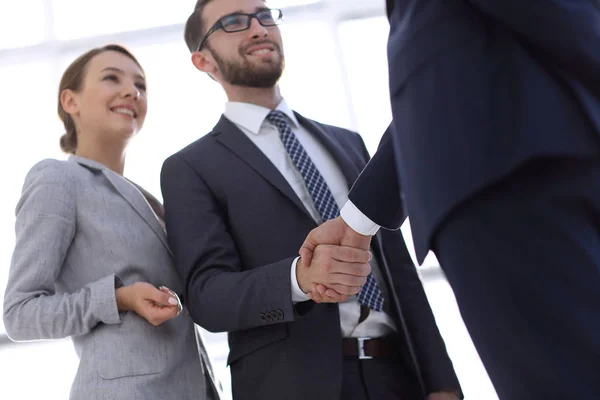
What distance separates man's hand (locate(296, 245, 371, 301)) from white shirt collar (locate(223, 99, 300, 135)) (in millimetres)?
638

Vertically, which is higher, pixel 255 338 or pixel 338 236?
pixel 338 236

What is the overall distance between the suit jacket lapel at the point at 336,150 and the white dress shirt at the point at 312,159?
0.05 ft

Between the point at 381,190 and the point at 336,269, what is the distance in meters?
0.34

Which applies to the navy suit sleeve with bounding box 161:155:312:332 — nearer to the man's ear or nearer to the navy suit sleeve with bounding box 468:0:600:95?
the man's ear

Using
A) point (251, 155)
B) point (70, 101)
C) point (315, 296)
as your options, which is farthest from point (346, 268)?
point (70, 101)

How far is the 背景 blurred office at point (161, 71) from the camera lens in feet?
15.8

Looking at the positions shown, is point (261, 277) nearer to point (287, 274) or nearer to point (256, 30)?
point (287, 274)

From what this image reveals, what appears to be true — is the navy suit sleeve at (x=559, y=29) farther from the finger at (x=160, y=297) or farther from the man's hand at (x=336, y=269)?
the finger at (x=160, y=297)

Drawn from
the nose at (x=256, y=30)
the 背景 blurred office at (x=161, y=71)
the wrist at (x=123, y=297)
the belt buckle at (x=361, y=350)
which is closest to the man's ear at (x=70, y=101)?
the nose at (x=256, y=30)

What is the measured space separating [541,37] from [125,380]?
47.8 inches

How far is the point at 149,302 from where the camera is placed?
173 centimetres

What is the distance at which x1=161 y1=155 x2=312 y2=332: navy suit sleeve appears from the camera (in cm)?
172

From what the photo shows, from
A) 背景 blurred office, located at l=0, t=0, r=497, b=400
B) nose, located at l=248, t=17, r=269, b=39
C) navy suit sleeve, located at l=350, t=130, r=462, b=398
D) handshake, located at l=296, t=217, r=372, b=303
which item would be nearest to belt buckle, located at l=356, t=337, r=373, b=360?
navy suit sleeve, located at l=350, t=130, r=462, b=398

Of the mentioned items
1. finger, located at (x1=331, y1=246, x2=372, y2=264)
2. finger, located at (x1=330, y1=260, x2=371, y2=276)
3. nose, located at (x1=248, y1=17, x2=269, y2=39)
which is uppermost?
nose, located at (x1=248, y1=17, x2=269, y2=39)
